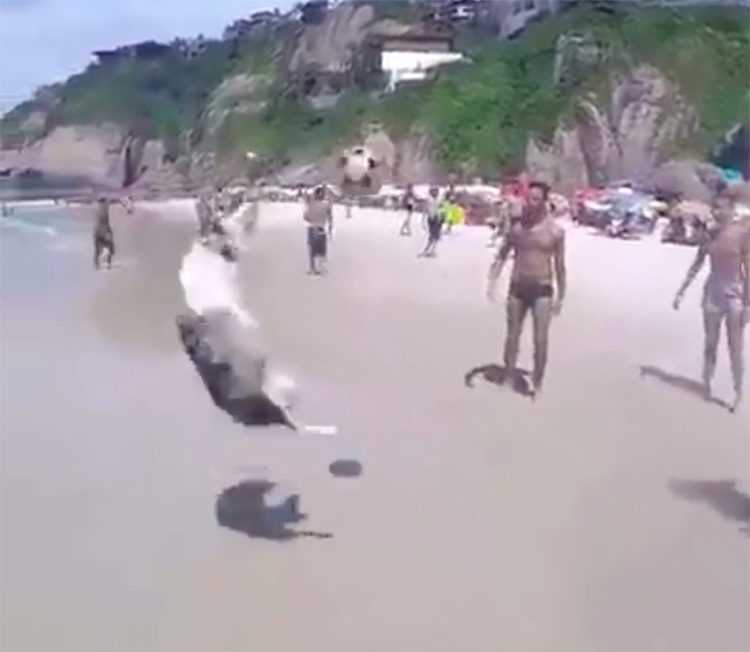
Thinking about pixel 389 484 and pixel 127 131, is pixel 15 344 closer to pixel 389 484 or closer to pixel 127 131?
pixel 127 131

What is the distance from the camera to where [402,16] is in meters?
1.63

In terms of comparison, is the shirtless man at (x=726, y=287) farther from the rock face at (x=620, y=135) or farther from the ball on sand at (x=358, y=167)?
the ball on sand at (x=358, y=167)

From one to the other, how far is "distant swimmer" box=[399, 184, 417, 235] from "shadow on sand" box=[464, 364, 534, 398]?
186 mm

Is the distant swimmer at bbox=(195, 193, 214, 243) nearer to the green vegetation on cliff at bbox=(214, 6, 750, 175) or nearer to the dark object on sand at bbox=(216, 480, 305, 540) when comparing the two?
the green vegetation on cliff at bbox=(214, 6, 750, 175)

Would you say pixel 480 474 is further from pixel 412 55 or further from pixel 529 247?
pixel 412 55

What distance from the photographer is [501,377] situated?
5.30 feet

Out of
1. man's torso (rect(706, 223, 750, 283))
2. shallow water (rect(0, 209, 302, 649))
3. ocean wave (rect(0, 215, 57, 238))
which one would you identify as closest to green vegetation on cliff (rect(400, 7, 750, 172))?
man's torso (rect(706, 223, 750, 283))

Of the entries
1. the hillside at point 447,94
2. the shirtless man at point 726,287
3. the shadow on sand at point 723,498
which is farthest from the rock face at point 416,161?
the shadow on sand at point 723,498

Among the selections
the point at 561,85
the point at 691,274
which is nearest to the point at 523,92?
the point at 561,85

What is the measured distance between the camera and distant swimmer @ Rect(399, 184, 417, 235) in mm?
1629

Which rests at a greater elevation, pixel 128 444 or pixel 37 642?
pixel 128 444

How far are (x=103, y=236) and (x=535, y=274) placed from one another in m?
0.53

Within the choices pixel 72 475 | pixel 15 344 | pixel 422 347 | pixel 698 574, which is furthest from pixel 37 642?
pixel 698 574

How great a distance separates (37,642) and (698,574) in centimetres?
80
